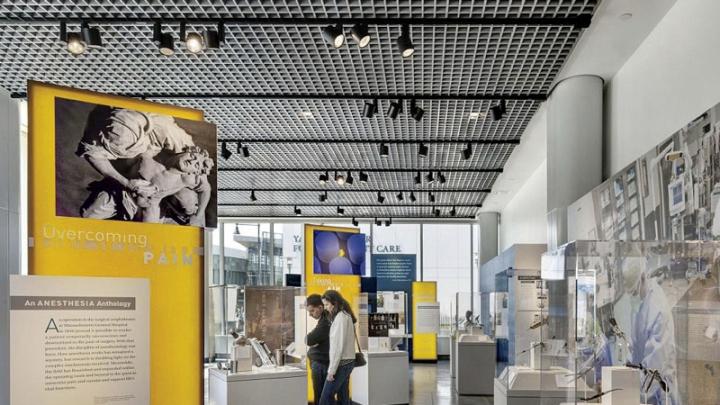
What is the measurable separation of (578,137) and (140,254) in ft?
14.9

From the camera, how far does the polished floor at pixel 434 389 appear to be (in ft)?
34.0

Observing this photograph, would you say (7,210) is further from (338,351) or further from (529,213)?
(529,213)

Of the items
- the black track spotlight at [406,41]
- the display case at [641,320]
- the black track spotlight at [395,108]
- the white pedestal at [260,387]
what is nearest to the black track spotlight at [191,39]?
the black track spotlight at [406,41]

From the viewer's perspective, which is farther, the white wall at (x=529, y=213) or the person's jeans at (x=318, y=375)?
the white wall at (x=529, y=213)

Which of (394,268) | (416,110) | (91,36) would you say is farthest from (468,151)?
(394,268)

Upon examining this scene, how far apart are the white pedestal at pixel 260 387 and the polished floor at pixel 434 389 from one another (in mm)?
3652

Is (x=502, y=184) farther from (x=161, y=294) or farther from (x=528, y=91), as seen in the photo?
(x=161, y=294)

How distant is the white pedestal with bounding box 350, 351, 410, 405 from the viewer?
9266 millimetres

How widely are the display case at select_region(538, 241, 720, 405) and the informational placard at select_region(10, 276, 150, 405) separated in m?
1.94

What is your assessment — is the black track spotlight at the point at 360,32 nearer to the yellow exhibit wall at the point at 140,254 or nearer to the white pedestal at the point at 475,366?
the yellow exhibit wall at the point at 140,254

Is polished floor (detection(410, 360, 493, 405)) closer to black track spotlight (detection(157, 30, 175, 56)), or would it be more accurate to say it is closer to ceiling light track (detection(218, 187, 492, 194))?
ceiling light track (detection(218, 187, 492, 194))

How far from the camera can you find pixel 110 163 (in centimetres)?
333

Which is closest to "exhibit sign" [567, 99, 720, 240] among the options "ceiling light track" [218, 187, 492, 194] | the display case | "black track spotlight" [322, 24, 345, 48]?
the display case

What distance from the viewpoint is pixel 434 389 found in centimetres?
1177
